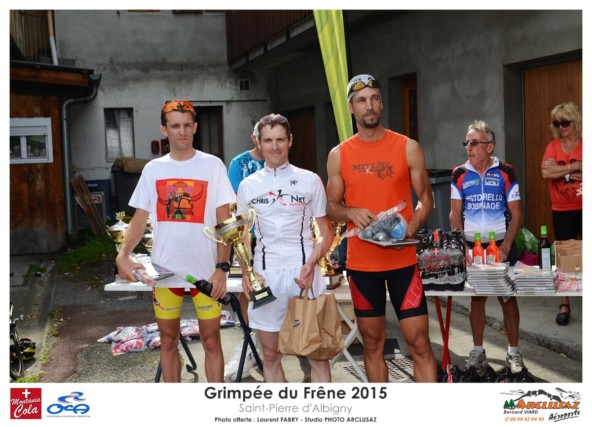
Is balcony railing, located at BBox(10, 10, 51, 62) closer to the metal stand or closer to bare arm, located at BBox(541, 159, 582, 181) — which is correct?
the metal stand

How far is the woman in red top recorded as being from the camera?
230 inches

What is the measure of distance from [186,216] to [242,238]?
0.37 m

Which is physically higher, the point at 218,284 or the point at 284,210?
the point at 284,210

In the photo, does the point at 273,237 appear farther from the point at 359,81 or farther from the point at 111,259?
the point at 111,259

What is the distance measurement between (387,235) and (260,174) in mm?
860

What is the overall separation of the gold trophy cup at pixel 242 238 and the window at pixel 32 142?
32.6ft

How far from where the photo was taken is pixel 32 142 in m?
13.2

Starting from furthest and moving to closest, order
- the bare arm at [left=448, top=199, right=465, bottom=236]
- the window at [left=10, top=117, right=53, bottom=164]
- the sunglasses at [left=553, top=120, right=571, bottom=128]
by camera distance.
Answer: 1. the window at [left=10, top=117, right=53, bottom=164]
2. the sunglasses at [left=553, top=120, right=571, bottom=128]
3. the bare arm at [left=448, top=199, right=465, bottom=236]

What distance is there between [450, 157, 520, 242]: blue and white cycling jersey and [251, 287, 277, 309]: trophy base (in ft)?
6.19

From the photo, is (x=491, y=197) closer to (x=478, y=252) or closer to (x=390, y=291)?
(x=478, y=252)

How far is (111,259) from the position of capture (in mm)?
12320

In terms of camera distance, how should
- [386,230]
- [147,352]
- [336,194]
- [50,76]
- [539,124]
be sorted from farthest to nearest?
[50,76], [539,124], [147,352], [336,194], [386,230]

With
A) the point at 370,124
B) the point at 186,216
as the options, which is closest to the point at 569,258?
the point at 370,124
